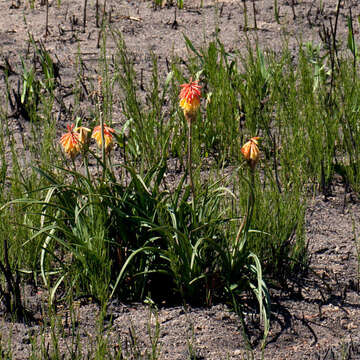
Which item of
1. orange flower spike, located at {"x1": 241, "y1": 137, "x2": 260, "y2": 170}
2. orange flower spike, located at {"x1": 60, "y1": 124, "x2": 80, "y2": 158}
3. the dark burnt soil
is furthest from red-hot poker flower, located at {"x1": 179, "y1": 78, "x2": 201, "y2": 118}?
the dark burnt soil

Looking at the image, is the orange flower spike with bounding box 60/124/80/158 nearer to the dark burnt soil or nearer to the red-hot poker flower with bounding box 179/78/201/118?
the red-hot poker flower with bounding box 179/78/201/118

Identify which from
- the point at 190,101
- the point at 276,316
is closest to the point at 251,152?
the point at 190,101

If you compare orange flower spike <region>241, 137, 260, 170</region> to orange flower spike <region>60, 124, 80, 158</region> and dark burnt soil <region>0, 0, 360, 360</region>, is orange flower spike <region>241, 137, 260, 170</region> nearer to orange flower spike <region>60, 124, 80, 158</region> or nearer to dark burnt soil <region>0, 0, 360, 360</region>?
dark burnt soil <region>0, 0, 360, 360</region>

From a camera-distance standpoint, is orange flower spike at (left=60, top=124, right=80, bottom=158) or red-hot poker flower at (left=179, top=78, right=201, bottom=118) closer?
red-hot poker flower at (left=179, top=78, right=201, bottom=118)

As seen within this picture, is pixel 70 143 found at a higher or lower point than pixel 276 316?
higher

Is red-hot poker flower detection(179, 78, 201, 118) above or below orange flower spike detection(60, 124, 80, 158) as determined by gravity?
above

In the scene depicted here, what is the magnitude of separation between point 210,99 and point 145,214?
4.38 feet

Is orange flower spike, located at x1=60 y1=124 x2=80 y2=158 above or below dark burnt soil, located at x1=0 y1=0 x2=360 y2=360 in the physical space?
above

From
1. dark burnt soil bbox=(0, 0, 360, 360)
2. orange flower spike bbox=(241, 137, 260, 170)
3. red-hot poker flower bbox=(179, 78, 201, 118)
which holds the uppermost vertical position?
red-hot poker flower bbox=(179, 78, 201, 118)

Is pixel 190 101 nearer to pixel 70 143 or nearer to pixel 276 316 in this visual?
pixel 70 143

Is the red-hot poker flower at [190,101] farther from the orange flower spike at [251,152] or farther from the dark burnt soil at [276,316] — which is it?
the dark burnt soil at [276,316]

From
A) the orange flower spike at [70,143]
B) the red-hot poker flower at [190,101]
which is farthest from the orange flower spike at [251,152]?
the orange flower spike at [70,143]

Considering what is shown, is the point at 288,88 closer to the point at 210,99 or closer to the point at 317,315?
the point at 210,99

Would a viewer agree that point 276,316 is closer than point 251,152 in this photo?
No
